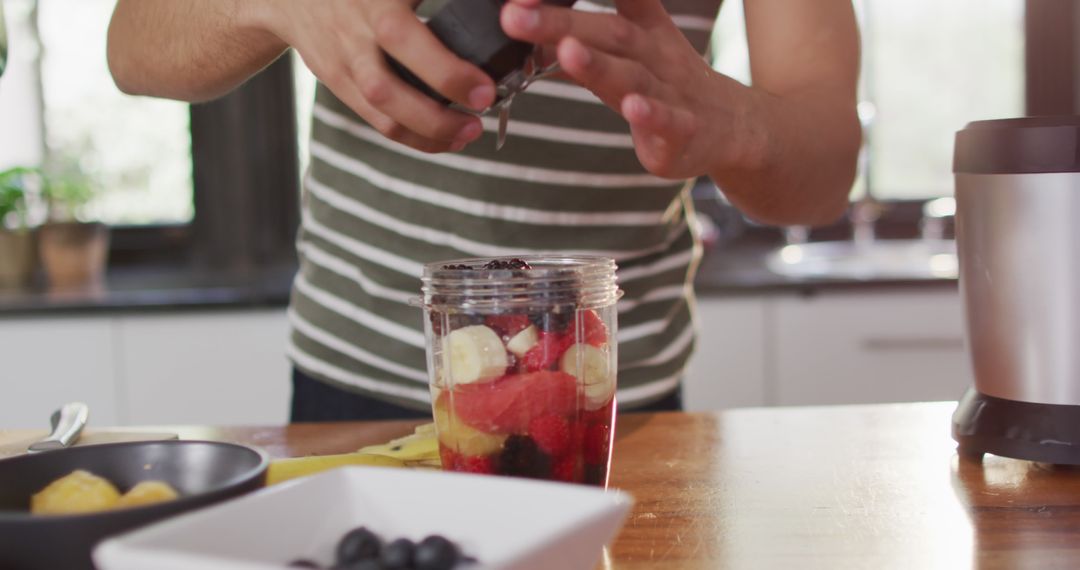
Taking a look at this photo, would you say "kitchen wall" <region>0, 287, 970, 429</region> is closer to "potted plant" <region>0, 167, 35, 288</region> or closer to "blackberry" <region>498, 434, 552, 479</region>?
"potted plant" <region>0, 167, 35, 288</region>

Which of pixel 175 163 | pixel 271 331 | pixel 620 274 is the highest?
pixel 175 163

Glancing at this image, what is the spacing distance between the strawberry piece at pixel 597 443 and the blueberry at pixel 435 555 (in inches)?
7.2

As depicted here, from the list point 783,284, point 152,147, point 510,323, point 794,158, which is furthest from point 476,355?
point 152,147

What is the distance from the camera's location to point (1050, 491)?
76 cm

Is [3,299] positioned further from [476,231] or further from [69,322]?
[476,231]

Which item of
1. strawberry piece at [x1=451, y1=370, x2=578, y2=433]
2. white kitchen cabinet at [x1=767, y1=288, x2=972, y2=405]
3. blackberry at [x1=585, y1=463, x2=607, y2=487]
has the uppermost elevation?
strawberry piece at [x1=451, y1=370, x2=578, y2=433]

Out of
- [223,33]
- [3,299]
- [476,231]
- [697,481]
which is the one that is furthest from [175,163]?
[697,481]

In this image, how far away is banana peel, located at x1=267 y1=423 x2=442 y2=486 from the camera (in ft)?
2.47

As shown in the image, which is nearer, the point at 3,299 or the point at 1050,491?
the point at 1050,491

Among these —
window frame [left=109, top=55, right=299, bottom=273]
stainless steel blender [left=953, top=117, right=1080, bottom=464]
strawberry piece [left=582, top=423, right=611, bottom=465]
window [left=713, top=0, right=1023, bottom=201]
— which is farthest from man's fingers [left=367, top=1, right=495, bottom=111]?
window [left=713, top=0, right=1023, bottom=201]

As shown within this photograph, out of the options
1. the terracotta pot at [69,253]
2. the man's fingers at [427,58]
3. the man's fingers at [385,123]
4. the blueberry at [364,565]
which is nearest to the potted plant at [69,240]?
the terracotta pot at [69,253]

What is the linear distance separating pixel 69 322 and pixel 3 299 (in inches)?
6.8

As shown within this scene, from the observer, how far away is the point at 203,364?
2.06m

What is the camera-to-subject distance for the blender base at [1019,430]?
2.66ft
